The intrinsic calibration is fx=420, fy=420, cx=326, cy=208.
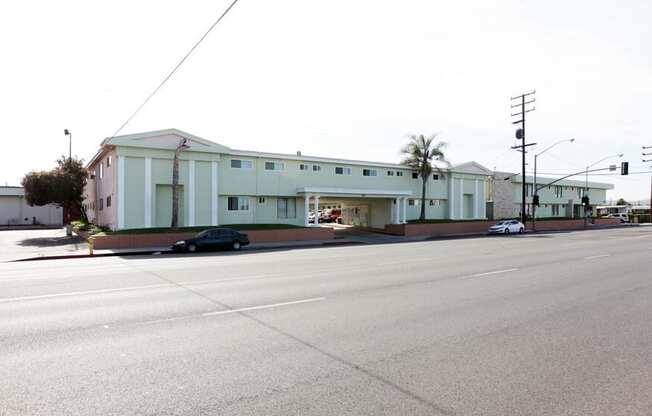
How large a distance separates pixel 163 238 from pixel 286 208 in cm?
1216

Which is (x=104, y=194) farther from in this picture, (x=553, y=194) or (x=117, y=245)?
(x=553, y=194)

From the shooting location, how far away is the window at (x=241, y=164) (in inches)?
1275

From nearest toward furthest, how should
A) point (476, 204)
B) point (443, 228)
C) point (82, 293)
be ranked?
point (82, 293) → point (443, 228) → point (476, 204)

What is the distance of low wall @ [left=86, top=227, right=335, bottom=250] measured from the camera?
2356 cm

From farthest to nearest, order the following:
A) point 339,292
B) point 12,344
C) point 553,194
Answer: point 553,194 < point 339,292 < point 12,344

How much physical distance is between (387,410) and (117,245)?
77.1 feet

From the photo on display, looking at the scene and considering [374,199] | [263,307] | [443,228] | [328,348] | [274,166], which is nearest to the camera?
[328,348]

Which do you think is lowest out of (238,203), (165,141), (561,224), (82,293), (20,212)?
(82,293)

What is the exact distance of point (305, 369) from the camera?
4.72 m

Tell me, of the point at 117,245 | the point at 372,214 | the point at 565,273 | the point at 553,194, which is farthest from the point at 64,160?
the point at 553,194

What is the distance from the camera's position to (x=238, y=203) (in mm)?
32906

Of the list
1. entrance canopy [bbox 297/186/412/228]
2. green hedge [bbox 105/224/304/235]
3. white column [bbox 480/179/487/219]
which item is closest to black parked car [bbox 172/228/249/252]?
green hedge [bbox 105/224/304/235]

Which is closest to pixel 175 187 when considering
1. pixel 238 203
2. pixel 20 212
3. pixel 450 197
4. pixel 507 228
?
pixel 238 203

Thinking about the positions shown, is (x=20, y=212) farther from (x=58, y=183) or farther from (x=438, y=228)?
(x=438, y=228)
